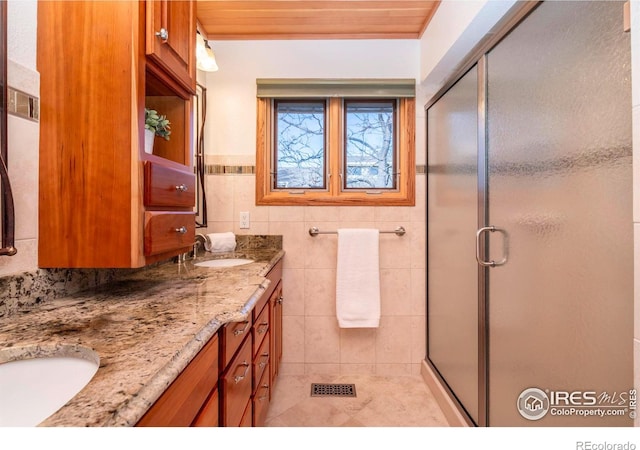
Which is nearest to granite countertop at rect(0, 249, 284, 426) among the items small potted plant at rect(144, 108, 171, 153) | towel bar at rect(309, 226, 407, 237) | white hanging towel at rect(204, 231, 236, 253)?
small potted plant at rect(144, 108, 171, 153)

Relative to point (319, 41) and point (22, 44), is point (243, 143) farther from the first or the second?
point (22, 44)

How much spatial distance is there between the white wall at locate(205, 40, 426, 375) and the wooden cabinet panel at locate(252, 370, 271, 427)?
24.6 inches

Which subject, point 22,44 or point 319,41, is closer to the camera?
point 22,44

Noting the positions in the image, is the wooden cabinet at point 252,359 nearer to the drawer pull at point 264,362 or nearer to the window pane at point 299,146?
the drawer pull at point 264,362

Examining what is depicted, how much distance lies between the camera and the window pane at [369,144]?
217cm

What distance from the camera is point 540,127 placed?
3.19ft

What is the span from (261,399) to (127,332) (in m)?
0.90

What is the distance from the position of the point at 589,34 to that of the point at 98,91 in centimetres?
134

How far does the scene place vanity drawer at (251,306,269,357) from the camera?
1188mm

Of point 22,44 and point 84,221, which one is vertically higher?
point 22,44

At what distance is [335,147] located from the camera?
6.98ft

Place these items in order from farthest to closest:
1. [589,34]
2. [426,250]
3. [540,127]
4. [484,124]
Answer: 1. [426,250]
2. [484,124]
3. [540,127]
4. [589,34]

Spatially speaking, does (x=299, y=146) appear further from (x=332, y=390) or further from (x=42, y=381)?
(x=42, y=381)
